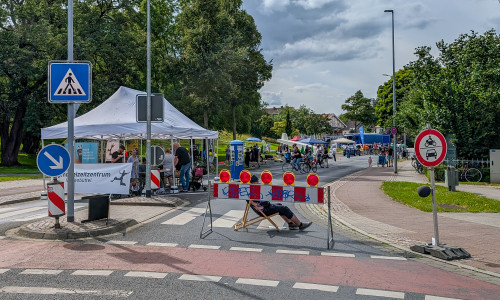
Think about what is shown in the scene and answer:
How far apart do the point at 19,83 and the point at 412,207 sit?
29.2m

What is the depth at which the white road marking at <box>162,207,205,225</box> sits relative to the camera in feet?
33.3

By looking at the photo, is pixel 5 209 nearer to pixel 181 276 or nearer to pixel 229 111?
pixel 181 276

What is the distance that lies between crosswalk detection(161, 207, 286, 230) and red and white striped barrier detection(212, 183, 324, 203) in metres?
1.13

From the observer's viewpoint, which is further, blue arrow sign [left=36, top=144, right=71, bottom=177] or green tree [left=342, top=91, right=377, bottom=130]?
green tree [left=342, top=91, right=377, bottom=130]

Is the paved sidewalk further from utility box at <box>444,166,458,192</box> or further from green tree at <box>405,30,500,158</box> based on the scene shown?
green tree at <box>405,30,500,158</box>

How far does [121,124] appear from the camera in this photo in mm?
15578

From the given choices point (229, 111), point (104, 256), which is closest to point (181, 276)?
point (104, 256)

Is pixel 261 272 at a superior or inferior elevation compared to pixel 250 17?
inferior

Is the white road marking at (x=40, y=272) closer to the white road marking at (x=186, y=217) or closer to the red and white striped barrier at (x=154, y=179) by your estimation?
the white road marking at (x=186, y=217)

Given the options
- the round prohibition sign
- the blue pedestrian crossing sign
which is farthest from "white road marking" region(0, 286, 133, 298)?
the round prohibition sign

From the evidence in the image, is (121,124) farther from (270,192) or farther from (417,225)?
(417,225)

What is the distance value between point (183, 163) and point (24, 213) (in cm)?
593

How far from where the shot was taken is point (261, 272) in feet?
20.2

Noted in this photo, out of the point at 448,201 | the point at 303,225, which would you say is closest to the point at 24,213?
the point at 303,225
